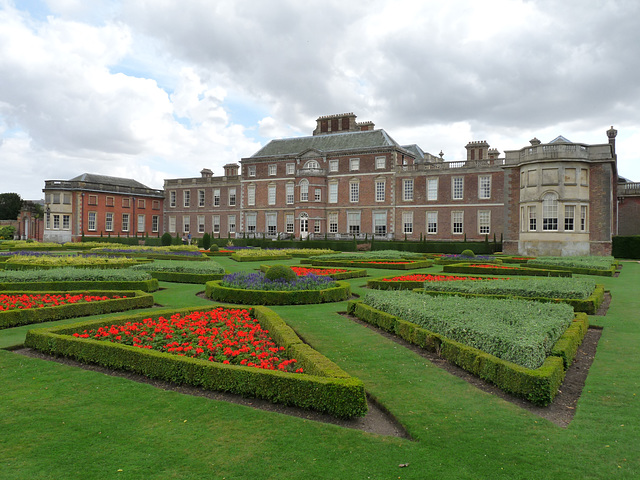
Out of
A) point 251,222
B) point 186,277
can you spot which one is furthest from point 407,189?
point 186,277

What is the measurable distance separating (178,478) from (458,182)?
45692 millimetres

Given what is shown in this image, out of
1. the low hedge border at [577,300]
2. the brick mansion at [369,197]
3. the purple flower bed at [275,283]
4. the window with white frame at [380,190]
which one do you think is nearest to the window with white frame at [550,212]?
the brick mansion at [369,197]

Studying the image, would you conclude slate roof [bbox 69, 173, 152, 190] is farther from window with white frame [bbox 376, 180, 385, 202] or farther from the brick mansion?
window with white frame [bbox 376, 180, 385, 202]

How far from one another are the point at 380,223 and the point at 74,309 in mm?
41443

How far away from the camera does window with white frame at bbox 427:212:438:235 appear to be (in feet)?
157

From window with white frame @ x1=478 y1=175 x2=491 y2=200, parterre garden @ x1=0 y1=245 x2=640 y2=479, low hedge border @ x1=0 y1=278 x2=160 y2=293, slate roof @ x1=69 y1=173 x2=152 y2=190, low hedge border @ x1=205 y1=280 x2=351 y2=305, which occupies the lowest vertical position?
parterre garden @ x1=0 y1=245 x2=640 y2=479

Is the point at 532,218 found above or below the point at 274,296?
above

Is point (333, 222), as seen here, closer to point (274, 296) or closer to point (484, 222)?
point (484, 222)

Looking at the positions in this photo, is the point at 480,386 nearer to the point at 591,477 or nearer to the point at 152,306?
the point at 591,477

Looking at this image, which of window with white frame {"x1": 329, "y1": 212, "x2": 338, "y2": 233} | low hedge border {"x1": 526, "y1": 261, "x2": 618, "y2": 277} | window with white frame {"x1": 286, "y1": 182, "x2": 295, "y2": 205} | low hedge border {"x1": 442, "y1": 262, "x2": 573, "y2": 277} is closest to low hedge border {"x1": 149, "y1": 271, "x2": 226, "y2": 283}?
low hedge border {"x1": 442, "y1": 262, "x2": 573, "y2": 277}

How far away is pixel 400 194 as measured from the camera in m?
49.4

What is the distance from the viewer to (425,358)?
809cm

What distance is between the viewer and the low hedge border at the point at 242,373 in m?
5.64

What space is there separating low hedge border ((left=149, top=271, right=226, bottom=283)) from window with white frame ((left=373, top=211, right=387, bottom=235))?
33.8 meters
